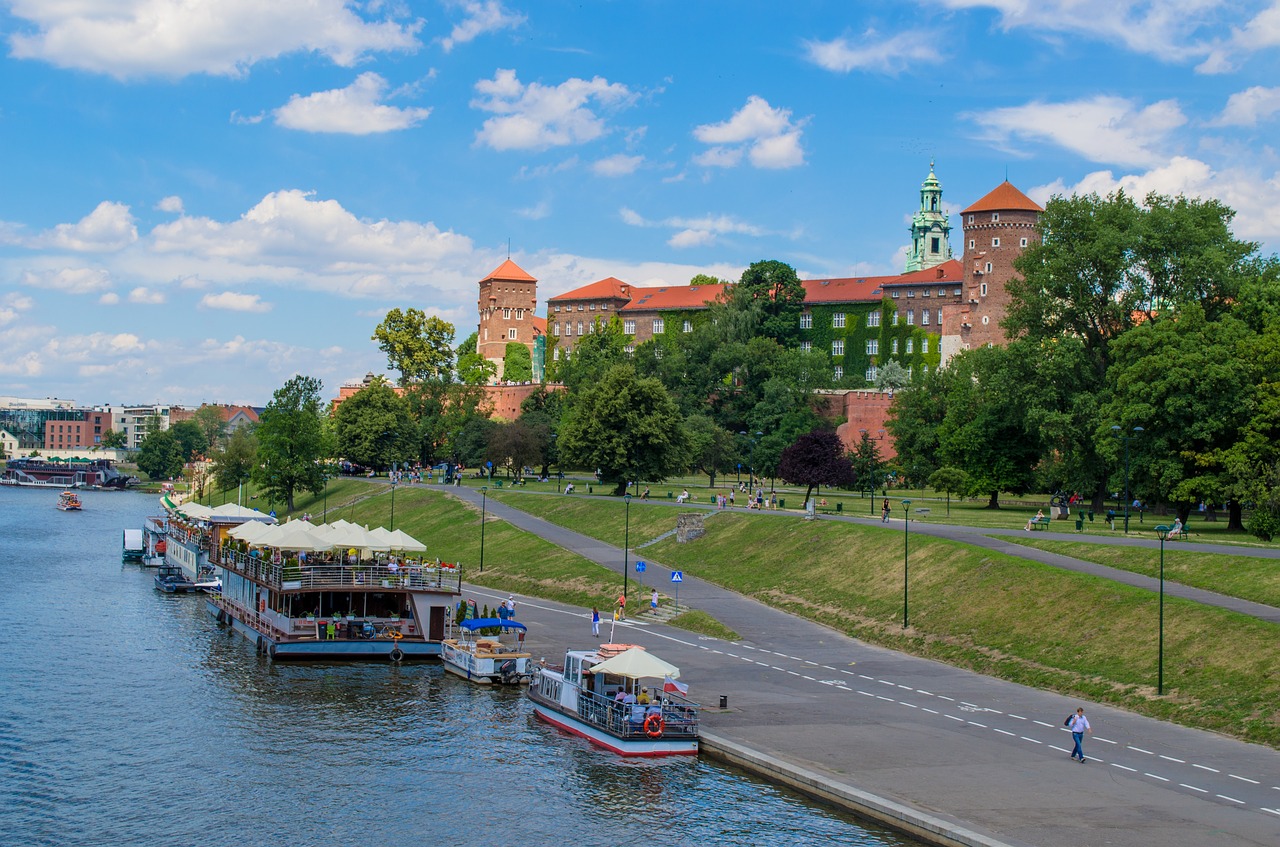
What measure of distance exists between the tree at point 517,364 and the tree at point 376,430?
137ft

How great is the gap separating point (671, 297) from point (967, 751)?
143 m

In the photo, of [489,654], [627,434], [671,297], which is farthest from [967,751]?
[671,297]

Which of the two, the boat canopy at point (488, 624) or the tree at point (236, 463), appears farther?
the tree at point (236, 463)

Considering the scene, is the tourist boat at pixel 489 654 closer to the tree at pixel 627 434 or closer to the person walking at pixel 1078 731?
the person walking at pixel 1078 731

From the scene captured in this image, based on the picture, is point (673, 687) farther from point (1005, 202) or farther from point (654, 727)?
point (1005, 202)

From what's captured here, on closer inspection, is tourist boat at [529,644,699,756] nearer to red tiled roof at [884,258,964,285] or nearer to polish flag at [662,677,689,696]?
polish flag at [662,677,689,696]

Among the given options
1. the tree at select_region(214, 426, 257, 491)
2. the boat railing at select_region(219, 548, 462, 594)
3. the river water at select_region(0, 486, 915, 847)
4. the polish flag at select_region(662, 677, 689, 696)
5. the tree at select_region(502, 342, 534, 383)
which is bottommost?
the river water at select_region(0, 486, 915, 847)

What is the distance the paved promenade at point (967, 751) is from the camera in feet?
92.5

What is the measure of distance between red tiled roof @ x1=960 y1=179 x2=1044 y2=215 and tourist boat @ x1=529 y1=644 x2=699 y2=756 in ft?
347

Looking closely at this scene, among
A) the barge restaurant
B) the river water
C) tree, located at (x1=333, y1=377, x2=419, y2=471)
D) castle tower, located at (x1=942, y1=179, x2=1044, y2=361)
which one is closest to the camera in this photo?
the river water

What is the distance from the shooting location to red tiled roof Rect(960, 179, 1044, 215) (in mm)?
134500

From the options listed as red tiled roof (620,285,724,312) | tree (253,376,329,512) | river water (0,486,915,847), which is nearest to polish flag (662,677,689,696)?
river water (0,486,915,847)

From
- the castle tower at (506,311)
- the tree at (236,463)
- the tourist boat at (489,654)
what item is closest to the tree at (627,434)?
the tourist boat at (489,654)

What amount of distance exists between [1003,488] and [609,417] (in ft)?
95.6
